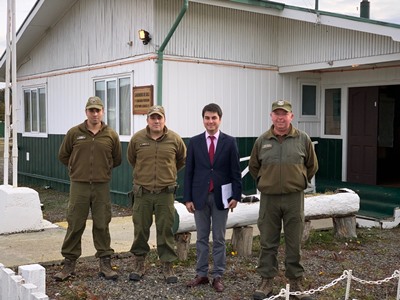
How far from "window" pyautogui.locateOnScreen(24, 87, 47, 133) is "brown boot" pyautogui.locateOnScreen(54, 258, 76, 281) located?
27.6 ft

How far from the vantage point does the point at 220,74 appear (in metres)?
10.4

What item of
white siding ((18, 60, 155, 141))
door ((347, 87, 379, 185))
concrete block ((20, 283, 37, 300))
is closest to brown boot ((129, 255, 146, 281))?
concrete block ((20, 283, 37, 300))

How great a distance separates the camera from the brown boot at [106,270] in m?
5.63

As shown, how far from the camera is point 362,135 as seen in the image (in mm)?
11352

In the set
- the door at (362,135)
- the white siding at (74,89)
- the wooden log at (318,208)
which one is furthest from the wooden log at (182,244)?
the door at (362,135)

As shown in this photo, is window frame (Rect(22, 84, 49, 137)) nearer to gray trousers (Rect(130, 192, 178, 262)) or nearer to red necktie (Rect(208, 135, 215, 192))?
gray trousers (Rect(130, 192, 178, 262))

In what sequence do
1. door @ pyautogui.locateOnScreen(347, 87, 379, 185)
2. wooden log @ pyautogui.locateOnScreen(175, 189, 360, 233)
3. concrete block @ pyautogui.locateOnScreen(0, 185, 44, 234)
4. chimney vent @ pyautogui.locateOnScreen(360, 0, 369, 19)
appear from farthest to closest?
chimney vent @ pyautogui.locateOnScreen(360, 0, 369, 19) < door @ pyautogui.locateOnScreen(347, 87, 379, 185) < concrete block @ pyautogui.locateOnScreen(0, 185, 44, 234) < wooden log @ pyautogui.locateOnScreen(175, 189, 360, 233)

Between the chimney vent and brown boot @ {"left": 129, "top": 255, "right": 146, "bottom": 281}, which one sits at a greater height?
the chimney vent

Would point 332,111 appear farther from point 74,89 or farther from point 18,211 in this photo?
point 18,211

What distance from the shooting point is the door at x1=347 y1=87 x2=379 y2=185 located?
11.2m

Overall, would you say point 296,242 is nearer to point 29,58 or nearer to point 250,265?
point 250,265

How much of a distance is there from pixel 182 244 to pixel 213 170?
1463mm

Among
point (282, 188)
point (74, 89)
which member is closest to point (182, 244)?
point (282, 188)

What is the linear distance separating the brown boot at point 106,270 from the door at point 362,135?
7197 millimetres
